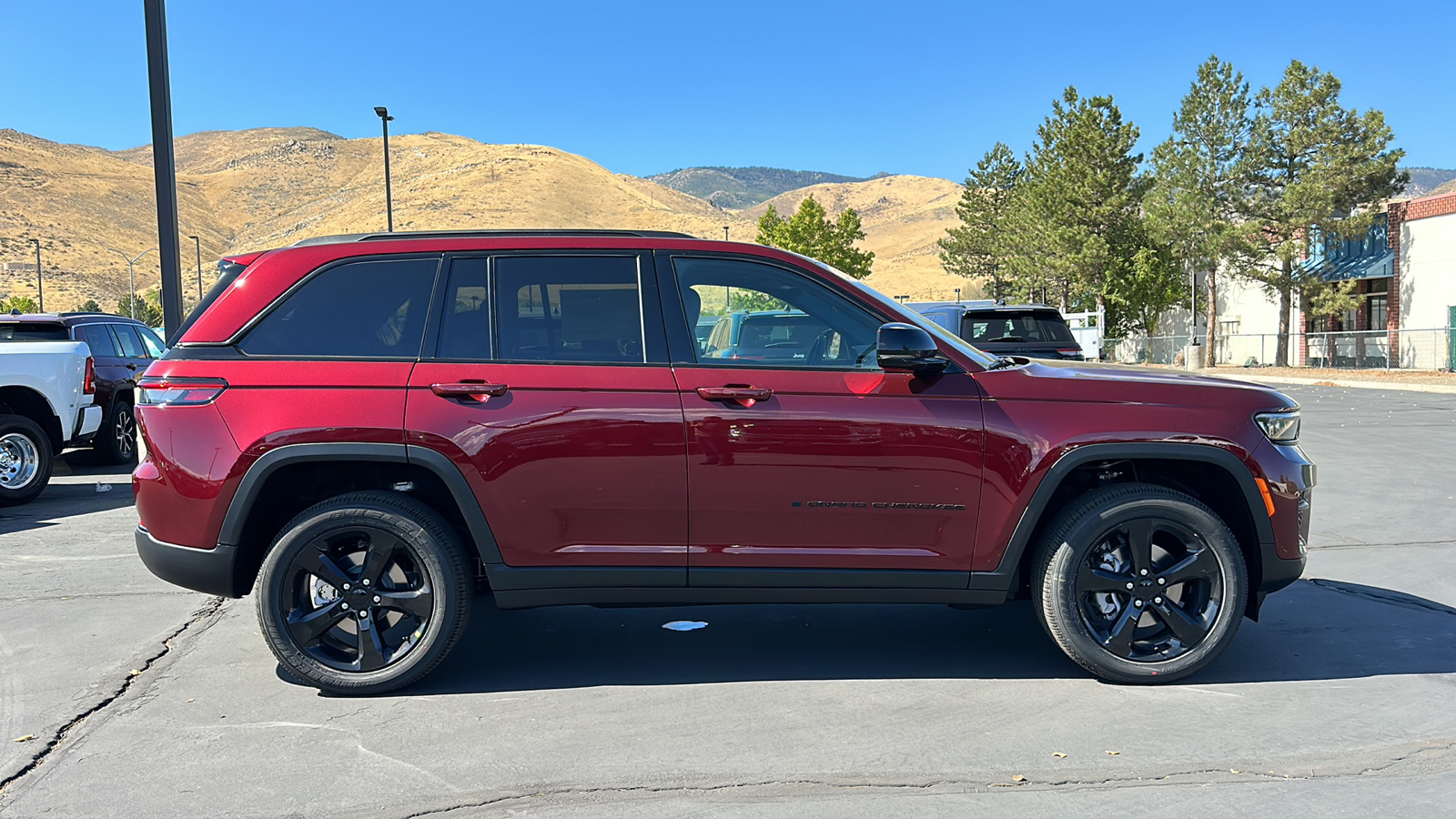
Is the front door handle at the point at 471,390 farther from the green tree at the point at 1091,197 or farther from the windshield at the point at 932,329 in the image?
the green tree at the point at 1091,197

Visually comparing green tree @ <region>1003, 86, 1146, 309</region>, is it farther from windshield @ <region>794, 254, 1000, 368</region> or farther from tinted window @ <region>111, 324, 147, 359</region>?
windshield @ <region>794, 254, 1000, 368</region>

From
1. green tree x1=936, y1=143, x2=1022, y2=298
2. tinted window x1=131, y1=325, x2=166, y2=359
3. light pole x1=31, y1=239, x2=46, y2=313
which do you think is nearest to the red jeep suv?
tinted window x1=131, y1=325, x2=166, y2=359

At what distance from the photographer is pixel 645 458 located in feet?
14.4

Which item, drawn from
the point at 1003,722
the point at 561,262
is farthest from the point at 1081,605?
the point at 561,262

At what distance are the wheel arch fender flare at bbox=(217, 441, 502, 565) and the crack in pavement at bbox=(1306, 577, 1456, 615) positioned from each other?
4.91 metres

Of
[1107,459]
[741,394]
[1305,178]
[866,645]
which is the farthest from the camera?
[1305,178]

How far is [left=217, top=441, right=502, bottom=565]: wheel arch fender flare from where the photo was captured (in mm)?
4398

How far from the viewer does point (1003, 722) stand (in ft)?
13.7

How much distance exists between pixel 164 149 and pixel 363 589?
804 centimetres

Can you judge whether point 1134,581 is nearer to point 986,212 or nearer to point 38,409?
point 38,409

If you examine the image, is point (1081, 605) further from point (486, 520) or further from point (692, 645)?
point (486, 520)

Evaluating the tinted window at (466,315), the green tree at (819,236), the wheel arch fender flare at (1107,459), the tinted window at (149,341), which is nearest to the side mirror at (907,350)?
the wheel arch fender flare at (1107,459)

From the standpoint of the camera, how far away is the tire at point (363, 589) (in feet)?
14.6

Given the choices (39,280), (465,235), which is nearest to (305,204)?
(39,280)
